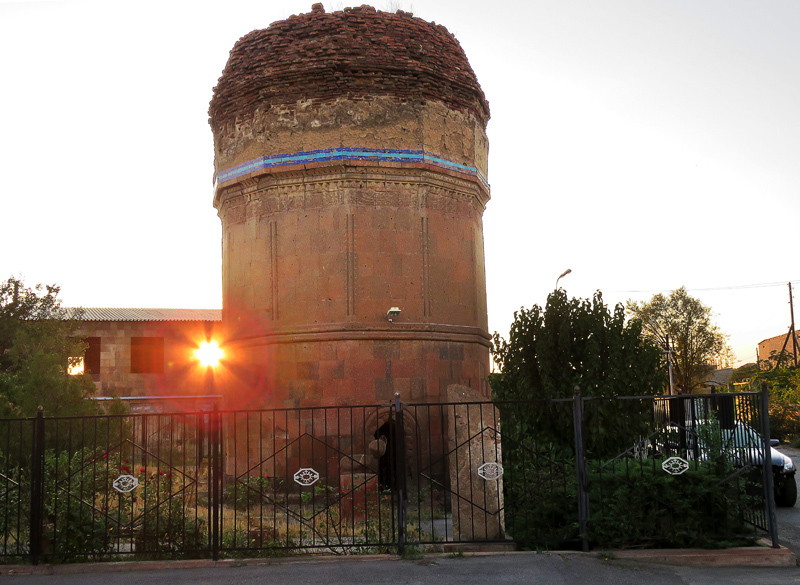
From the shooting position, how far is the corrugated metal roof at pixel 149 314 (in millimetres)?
33094

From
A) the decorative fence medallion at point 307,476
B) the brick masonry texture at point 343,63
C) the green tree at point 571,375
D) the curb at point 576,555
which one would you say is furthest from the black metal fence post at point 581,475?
the brick masonry texture at point 343,63

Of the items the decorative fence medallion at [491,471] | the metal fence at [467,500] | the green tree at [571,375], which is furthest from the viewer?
the green tree at [571,375]

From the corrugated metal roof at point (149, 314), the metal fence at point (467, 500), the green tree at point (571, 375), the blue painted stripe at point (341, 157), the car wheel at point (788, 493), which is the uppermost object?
the blue painted stripe at point (341, 157)

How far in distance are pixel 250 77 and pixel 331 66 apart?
184 cm

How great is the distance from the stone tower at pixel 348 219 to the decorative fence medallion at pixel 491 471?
208 inches

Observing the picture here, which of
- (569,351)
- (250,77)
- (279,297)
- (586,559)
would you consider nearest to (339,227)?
Result: (279,297)

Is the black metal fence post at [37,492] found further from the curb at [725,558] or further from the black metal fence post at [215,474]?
the curb at [725,558]

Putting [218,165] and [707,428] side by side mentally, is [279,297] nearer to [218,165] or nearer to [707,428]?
[218,165]

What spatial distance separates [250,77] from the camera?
15.3 metres

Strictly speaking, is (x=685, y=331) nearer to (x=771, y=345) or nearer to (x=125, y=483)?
(x=771, y=345)

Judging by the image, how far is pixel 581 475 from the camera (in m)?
8.71

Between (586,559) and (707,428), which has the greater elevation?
(707,428)

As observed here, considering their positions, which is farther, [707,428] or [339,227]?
[339,227]

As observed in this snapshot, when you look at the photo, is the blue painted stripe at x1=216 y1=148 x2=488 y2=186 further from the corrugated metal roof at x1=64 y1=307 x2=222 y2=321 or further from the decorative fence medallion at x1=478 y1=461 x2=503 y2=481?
the corrugated metal roof at x1=64 y1=307 x2=222 y2=321
